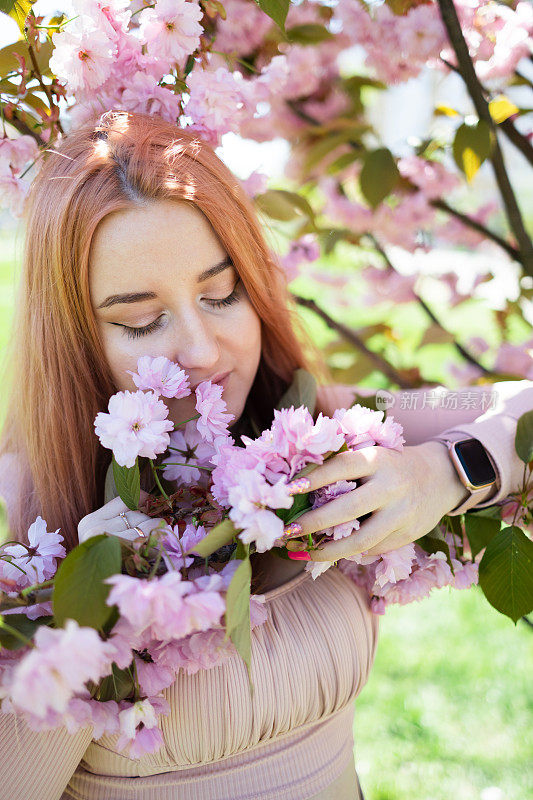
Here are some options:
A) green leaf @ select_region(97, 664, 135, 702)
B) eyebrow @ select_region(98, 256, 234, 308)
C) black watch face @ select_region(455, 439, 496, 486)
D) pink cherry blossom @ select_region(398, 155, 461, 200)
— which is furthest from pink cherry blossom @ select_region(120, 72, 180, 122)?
pink cherry blossom @ select_region(398, 155, 461, 200)

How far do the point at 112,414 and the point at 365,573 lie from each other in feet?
1.60

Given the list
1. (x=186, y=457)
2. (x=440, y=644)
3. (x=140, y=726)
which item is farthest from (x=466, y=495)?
(x=440, y=644)

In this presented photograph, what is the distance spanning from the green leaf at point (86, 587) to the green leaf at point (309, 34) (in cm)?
112

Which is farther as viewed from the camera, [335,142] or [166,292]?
[335,142]

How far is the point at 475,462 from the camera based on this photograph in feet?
3.11

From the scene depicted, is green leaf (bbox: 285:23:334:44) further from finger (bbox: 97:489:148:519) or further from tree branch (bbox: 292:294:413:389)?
finger (bbox: 97:489:148:519)

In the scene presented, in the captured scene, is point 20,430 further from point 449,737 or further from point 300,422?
point 449,737

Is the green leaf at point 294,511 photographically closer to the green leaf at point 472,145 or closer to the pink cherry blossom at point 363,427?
the pink cherry blossom at point 363,427

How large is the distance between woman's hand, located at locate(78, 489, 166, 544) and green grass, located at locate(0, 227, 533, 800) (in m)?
0.97

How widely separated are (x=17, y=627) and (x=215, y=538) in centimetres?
22

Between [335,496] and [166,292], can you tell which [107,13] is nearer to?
[166,292]

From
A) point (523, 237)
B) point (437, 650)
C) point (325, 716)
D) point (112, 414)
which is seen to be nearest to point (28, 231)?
point (112, 414)

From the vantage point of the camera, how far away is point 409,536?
84 centimetres

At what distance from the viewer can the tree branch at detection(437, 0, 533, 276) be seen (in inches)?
47.6
